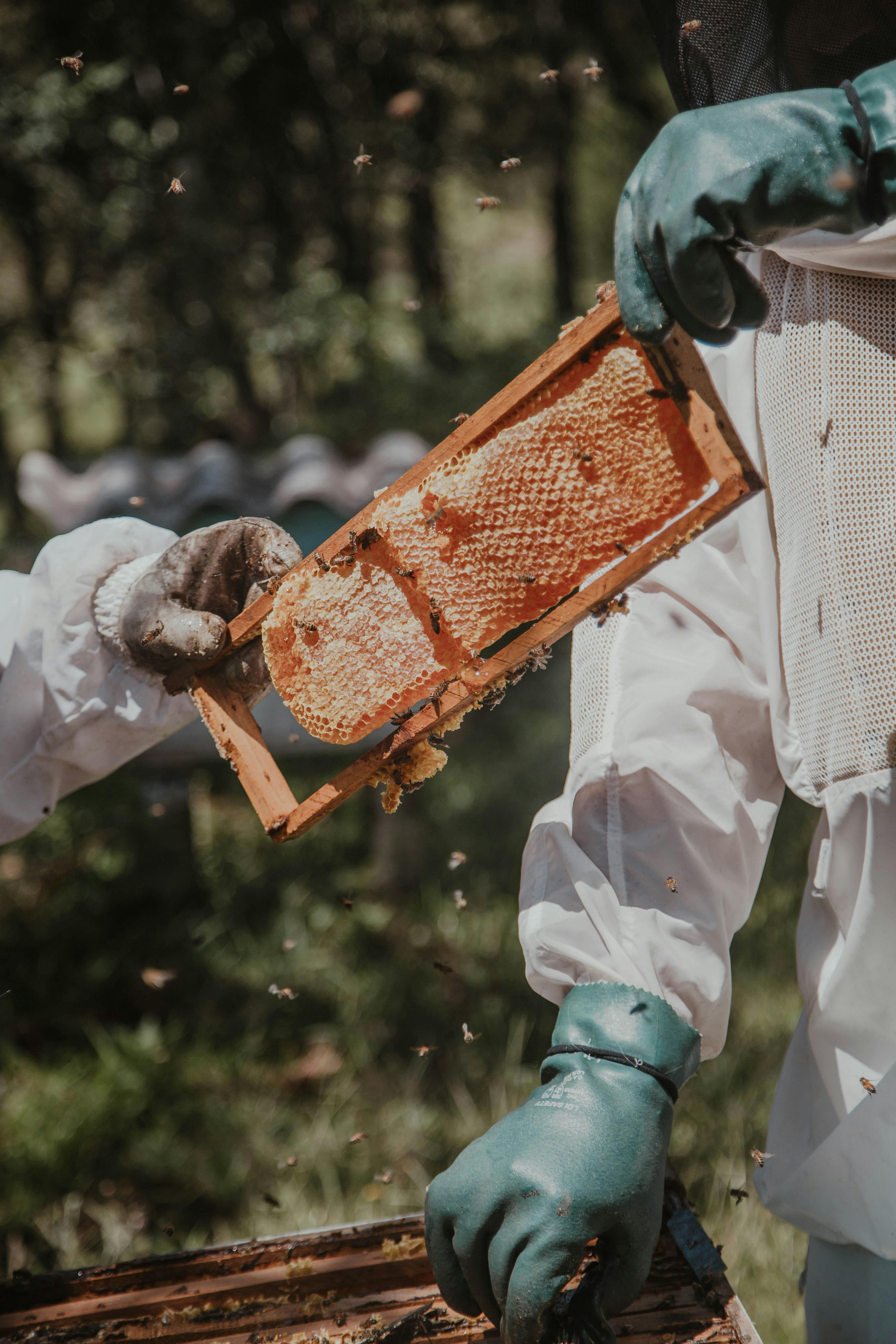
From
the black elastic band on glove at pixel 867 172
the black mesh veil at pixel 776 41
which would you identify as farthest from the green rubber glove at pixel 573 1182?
the black mesh veil at pixel 776 41

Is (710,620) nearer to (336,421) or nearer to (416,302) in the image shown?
(416,302)

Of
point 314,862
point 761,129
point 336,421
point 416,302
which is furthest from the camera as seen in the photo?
point 336,421

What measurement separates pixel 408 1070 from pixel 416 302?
9.22 feet

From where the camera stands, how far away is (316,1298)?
177 cm

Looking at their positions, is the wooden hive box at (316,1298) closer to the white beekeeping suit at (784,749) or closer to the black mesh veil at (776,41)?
the white beekeeping suit at (784,749)

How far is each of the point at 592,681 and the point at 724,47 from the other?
1.09m

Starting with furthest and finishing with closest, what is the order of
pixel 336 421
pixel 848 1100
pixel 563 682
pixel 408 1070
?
pixel 336 421
pixel 563 682
pixel 408 1070
pixel 848 1100

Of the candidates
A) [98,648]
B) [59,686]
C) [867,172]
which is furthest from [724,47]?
[59,686]

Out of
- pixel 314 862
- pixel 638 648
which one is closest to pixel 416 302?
pixel 638 648

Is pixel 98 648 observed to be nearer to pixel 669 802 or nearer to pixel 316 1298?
pixel 669 802

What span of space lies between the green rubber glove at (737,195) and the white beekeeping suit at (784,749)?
17 cm

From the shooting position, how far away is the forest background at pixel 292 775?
3.19 meters

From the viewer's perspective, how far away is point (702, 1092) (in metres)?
3.28

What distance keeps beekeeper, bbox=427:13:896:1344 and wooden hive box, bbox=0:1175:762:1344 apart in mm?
167
